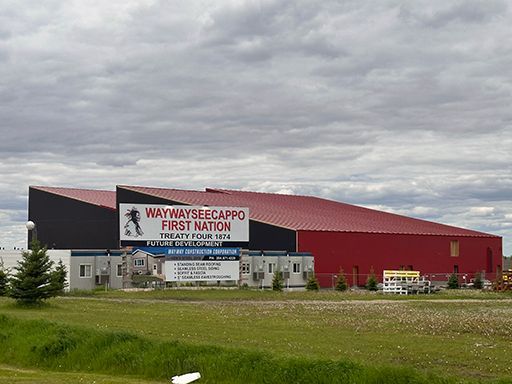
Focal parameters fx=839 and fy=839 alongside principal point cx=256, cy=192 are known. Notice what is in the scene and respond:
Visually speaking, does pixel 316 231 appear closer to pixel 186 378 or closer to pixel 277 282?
pixel 277 282

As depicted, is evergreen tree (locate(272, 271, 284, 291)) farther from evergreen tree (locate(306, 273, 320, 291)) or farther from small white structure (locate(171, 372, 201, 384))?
small white structure (locate(171, 372, 201, 384))

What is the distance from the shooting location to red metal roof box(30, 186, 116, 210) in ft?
273

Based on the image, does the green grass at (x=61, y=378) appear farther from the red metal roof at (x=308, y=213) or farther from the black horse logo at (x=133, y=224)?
the red metal roof at (x=308, y=213)

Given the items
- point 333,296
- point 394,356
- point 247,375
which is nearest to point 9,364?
point 247,375

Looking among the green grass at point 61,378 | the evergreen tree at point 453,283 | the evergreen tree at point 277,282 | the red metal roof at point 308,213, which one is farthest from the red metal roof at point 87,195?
the green grass at point 61,378

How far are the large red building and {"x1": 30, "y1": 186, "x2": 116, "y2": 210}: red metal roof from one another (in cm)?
10

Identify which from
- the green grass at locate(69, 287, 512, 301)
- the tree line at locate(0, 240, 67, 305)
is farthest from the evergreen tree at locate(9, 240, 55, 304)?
the green grass at locate(69, 287, 512, 301)

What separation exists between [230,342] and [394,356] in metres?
4.53

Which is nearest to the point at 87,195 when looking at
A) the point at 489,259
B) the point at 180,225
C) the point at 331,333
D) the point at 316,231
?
the point at 316,231

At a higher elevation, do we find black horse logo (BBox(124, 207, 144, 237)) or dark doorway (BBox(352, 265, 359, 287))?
black horse logo (BBox(124, 207, 144, 237))

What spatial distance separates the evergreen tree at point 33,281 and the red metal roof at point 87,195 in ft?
137

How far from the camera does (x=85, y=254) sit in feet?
201

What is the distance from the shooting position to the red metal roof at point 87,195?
83363mm

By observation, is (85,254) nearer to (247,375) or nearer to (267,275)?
(267,275)
